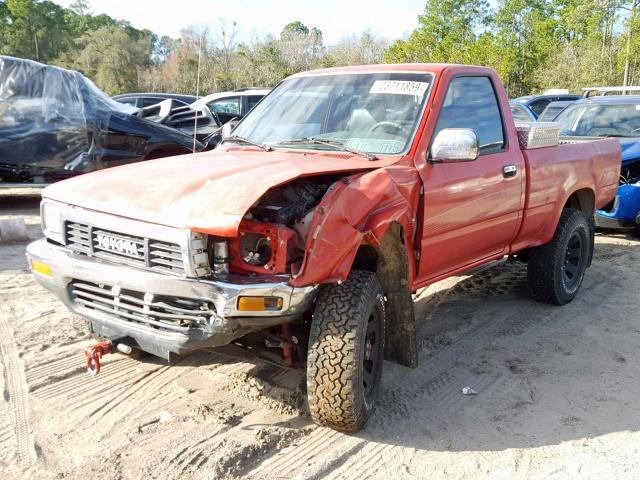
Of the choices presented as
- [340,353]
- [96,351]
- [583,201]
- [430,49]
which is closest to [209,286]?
[340,353]

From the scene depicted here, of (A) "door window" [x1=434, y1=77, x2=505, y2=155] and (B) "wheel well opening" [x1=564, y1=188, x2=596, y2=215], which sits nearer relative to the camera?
(A) "door window" [x1=434, y1=77, x2=505, y2=155]

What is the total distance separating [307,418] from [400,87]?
2.20m

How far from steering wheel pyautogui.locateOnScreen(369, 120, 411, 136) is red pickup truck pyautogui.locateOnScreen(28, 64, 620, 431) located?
0.02 meters

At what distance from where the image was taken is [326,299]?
10.2 feet

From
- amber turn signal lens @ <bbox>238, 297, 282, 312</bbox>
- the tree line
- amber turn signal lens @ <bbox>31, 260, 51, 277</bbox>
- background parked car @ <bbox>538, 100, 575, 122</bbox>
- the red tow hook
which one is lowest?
the red tow hook

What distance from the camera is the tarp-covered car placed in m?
8.36

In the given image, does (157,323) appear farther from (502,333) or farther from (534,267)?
(534,267)

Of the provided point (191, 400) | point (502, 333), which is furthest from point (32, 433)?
point (502, 333)

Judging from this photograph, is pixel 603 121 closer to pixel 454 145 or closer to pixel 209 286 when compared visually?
pixel 454 145

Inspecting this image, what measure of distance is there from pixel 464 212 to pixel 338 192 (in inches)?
53.8

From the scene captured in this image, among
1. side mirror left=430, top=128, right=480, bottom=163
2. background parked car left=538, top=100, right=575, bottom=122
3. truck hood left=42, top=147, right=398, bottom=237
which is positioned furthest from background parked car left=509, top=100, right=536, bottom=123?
truck hood left=42, top=147, right=398, bottom=237

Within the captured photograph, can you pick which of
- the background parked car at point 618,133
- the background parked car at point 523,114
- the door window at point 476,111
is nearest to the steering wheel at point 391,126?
the door window at point 476,111

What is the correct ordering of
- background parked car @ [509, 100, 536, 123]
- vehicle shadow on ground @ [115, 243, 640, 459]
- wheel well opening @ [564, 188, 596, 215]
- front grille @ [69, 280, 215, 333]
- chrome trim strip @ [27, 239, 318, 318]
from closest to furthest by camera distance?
chrome trim strip @ [27, 239, 318, 318]
front grille @ [69, 280, 215, 333]
vehicle shadow on ground @ [115, 243, 640, 459]
wheel well opening @ [564, 188, 596, 215]
background parked car @ [509, 100, 536, 123]

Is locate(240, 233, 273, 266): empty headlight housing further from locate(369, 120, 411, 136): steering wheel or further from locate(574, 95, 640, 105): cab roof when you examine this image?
locate(574, 95, 640, 105): cab roof
